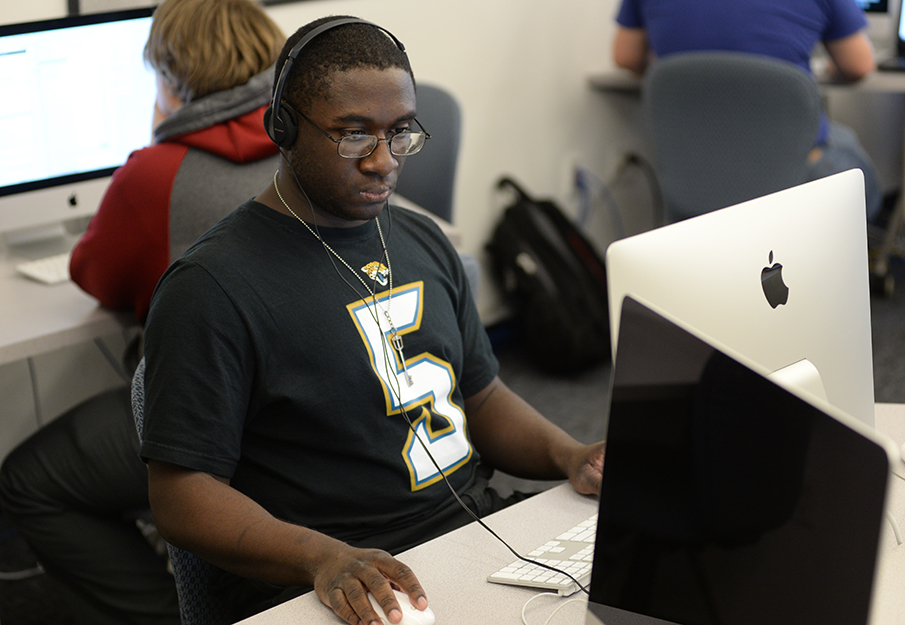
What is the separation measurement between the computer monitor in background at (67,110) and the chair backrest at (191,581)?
0.93 metres

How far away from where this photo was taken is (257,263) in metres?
1.08

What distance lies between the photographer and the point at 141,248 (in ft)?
5.10

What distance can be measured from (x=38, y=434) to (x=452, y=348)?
86cm

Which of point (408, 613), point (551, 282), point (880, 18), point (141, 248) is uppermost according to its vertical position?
point (880, 18)

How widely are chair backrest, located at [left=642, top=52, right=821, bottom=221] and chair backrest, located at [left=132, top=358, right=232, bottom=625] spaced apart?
184cm

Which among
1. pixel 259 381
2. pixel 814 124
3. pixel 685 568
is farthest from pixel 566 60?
pixel 685 568

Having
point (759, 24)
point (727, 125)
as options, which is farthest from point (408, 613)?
point (759, 24)

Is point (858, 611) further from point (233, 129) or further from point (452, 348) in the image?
point (233, 129)

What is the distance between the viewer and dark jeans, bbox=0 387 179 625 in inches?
62.1

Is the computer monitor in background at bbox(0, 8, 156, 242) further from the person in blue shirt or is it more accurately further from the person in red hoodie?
the person in blue shirt

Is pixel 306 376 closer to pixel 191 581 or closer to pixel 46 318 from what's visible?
pixel 191 581

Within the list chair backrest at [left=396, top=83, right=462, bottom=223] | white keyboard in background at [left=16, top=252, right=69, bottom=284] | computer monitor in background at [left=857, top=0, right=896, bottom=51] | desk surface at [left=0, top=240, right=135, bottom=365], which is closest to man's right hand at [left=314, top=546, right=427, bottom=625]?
desk surface at [left=0, top=240, right=135, bottom=365]

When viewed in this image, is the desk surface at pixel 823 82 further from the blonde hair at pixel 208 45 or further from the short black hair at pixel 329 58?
the short black hair at pixel 329 58

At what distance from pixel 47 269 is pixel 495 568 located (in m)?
1.32
